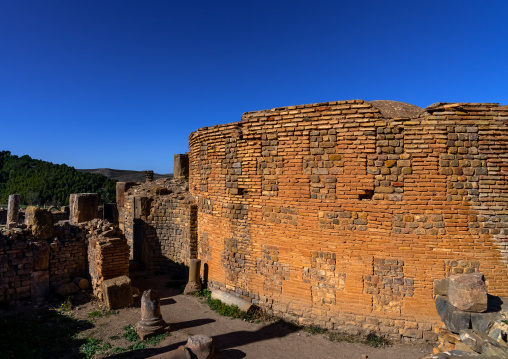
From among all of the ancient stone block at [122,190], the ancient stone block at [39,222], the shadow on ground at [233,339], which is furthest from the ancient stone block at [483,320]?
the ancient stone block at [122,190]

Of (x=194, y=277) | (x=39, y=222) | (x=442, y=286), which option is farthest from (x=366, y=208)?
(x=39, y=222)

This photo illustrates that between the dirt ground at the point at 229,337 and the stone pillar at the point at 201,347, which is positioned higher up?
the stone pillar at the point at 201,347

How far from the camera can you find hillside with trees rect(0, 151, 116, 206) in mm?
38875

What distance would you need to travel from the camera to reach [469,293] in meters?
5.23

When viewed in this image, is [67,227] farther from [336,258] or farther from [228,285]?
[336,258]

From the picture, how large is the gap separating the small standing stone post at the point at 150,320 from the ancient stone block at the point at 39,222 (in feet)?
13.0

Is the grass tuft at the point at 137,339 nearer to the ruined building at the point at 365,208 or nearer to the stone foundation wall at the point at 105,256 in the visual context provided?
the stone foundation wall at the point at 105,256

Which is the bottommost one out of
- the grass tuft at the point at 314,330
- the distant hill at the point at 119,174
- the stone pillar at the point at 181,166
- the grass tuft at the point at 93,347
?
the grass tuft at the point at 93,347

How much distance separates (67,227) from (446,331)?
396 inches

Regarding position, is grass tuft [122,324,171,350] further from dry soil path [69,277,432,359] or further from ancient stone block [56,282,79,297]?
ancient stone block [56,282,79,297]

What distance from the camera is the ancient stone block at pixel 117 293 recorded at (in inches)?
333

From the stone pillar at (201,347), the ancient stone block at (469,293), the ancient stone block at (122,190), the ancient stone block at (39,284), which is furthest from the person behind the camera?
the ancient stone block at (122,190)

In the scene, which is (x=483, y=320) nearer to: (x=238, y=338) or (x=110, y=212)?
(x=238, y=338)

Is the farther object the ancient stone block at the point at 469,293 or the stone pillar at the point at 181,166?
the stone pillar at the point at 181,166
